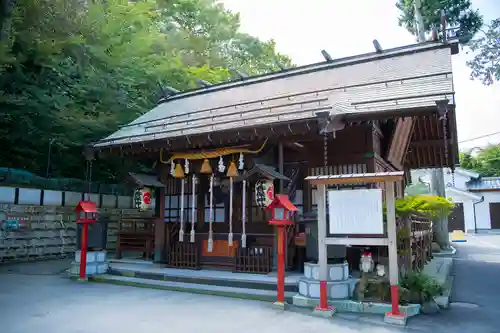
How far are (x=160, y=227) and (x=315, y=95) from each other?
558 cm

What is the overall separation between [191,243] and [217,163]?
2.16m

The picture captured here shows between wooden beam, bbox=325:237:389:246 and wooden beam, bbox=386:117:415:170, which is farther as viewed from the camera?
wooden beam, bbox=386:117:415:170

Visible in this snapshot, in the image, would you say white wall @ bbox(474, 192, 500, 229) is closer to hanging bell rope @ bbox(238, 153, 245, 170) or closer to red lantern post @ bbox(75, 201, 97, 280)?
hanging bell rope @ bbox(238, 153, 245, 170)

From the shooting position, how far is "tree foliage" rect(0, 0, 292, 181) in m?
11.2

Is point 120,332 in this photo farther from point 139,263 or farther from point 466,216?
point 466,216

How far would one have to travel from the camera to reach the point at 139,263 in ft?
33.6

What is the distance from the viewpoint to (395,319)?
5199 millimetres

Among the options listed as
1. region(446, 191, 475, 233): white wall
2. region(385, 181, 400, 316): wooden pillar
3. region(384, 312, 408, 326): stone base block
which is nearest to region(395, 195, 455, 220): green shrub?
region(385, 181, 400, 316): wooden pillar

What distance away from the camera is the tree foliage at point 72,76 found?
11.2 m

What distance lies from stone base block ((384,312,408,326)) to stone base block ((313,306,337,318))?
2.59 feet

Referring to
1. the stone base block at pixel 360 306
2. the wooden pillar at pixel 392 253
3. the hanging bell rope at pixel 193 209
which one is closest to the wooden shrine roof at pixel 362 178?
the wooden pillar at pixel 392 253

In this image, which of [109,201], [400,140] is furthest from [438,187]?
[109,201]

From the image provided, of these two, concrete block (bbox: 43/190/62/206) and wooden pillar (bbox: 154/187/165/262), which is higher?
Answer: concrete block (bbox: 43/190/62/206)

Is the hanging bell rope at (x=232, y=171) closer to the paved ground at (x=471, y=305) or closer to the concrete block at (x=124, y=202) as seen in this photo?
the paved ground at (x=471, y=305)
